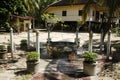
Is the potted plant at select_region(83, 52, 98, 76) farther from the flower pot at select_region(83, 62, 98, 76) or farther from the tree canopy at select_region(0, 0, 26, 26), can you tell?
the tree canopy at select_region(0, 0, 26, 26)

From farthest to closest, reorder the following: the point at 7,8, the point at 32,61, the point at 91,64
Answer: the point at 7,8, the point at 32,61, the point at 91,64

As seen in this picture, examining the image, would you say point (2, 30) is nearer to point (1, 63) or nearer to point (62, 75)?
point (1, 63)

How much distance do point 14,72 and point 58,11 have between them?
31004mm

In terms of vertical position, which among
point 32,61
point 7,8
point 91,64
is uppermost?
point 7,8

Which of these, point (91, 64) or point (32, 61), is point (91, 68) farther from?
point (32, 61)

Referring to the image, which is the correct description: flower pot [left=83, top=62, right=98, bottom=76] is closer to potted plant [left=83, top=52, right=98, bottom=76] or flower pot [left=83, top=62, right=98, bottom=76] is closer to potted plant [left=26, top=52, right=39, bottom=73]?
potted plant [left=83, top=52, right=98, bottom=76]

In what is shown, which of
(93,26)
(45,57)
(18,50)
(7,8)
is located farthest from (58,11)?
(45,57)

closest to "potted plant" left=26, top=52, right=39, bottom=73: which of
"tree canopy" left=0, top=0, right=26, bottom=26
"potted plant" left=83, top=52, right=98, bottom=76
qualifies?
"potted plant" left=83, top=52, right=98, bottom=76

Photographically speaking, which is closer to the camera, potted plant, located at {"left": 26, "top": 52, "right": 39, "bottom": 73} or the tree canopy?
potted plant, located at {"left": 26, "top": 52, "right": 39, "bottom": 73}

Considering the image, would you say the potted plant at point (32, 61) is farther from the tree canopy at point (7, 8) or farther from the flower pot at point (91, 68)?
the tree canopy at point (7, 8)

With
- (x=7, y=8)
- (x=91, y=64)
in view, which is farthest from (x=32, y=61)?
(x=7, y=8)

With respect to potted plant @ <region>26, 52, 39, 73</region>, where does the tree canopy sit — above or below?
above

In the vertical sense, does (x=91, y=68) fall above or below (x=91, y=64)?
below

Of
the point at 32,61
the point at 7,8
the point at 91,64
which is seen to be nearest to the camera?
the point at 91,64
